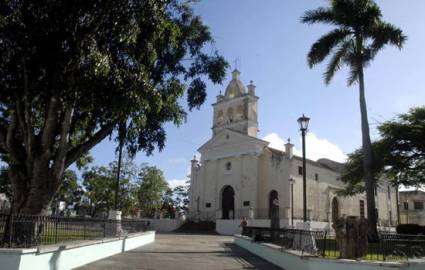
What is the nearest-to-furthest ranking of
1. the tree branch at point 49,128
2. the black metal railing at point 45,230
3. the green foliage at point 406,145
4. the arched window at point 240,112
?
1. the black metal railing at point 45,230
2. the tree branch at point 49,128
3. the green foliage at point 406,145
4. the arched window at point 240,112

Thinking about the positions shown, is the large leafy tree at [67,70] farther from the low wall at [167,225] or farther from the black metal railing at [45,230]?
the low wall at [167,225]

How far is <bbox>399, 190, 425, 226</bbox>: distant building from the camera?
7425 cm

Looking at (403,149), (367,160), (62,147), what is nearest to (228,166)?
(403,149)

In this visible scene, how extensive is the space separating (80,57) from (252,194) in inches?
1404

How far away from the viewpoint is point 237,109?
1940 inches

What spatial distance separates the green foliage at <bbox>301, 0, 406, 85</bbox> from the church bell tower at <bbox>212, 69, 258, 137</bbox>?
2504 cm

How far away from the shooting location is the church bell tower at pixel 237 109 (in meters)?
47.8

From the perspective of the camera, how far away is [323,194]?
4809cm

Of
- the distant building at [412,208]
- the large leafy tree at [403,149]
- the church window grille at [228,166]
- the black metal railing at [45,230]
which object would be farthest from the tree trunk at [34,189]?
the distant building at [412,208]

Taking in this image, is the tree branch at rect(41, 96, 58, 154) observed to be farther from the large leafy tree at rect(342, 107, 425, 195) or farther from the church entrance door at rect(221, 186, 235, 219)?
the church entrance door at rect(221, 186, 235, 219)

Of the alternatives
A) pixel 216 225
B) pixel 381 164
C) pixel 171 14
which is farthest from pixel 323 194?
pixel 171 14

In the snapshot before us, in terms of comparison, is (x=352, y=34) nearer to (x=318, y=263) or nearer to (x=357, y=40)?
(x=357, y=40)

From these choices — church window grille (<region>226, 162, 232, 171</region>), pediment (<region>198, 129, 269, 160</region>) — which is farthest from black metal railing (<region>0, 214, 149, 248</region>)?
church window grille (<region>226, 162, 232, 171</region>)

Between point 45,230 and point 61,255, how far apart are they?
2.44 feet
